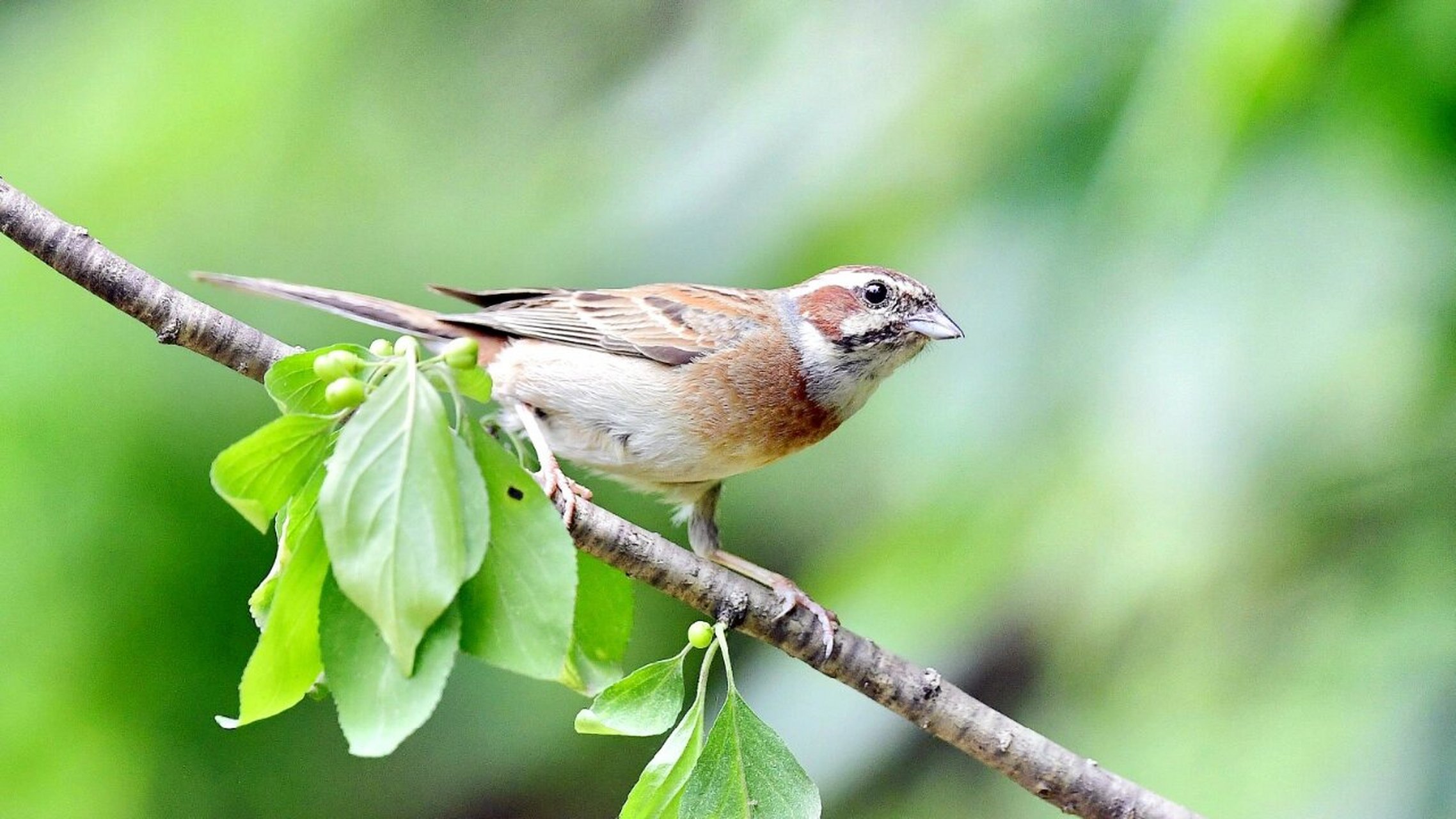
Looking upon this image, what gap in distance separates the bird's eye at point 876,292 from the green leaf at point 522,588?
2011 millimetres

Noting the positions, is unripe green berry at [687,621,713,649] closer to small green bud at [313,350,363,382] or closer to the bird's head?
small green bud at [313,350,363,382]

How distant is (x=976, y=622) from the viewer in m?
3.61

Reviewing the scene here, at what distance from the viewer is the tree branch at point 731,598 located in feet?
6.48

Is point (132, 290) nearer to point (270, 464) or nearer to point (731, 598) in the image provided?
point (270, 464)

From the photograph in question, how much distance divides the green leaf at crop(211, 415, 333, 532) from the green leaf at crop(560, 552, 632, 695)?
2.01 ft

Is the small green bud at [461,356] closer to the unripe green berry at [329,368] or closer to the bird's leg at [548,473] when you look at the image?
the unripe green berry at [329,368]

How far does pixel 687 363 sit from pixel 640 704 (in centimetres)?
159

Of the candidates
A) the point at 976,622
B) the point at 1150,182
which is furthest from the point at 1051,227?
the point at 976,622

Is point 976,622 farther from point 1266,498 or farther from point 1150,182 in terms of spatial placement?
point 1150,182

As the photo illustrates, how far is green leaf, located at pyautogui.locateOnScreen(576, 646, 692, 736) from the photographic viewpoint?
6.25 feet

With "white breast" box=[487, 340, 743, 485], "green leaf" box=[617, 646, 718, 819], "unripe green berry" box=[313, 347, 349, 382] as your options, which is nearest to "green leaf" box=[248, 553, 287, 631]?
"unripe green berry" box=[313, 347, 349, 382]

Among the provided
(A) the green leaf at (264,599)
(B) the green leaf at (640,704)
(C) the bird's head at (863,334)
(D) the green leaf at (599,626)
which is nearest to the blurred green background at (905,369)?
(C) the bird's head at (863,334)

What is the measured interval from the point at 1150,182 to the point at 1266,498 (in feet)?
3.06

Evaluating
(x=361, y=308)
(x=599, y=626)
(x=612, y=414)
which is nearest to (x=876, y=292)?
(x=612, y=414)
